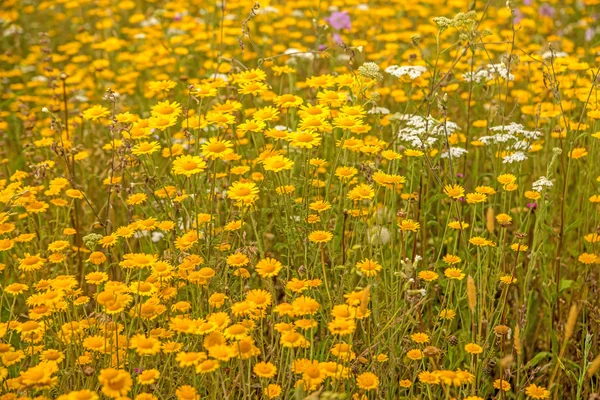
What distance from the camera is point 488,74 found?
3.66 metres

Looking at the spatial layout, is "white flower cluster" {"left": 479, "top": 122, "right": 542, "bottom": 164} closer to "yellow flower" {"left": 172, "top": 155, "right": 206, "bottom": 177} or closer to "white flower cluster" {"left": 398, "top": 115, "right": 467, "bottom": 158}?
"white flower cluster" {"left": 398, "top": 115, "right": 467, "bottom": 158}

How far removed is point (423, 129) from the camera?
3.09 metres

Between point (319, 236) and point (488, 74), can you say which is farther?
point (488, 74)

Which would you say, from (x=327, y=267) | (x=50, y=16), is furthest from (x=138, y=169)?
(x=50, y=16)

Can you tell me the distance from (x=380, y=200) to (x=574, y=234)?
979mm

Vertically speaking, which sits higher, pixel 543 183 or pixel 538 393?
pixel 543 183

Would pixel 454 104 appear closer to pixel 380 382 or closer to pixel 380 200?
pixel 380 200

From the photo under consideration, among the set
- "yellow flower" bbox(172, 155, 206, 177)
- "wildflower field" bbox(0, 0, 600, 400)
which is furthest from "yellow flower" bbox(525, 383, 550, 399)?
"yellow flower" bbox(172, 155, 206, 177)

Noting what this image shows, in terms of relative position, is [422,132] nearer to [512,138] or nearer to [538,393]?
[512,138]

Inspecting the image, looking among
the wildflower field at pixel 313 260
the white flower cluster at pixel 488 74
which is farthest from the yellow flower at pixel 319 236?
the white flower cluster at pixel 488 74

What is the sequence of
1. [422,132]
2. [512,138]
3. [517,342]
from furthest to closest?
[512,138] → [422,132] → [517,342]

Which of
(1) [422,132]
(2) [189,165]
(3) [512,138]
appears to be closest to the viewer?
(2) [189,165]

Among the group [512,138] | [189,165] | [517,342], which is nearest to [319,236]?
[189,165]

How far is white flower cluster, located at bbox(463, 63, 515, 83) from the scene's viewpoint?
341 cm
